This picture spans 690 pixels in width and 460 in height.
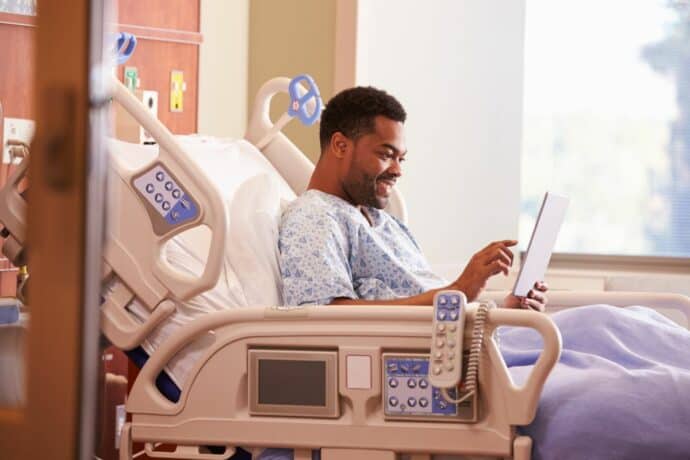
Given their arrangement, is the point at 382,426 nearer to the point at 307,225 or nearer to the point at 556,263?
the point at 307,225

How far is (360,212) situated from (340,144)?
0.17m

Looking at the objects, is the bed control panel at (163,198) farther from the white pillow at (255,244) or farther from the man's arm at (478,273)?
the man's arm at (478,273)

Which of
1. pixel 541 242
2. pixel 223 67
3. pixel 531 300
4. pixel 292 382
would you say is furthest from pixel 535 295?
pixel 223 67

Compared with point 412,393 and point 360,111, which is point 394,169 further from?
point 412,393

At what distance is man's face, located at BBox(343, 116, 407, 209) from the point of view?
2.57 metres

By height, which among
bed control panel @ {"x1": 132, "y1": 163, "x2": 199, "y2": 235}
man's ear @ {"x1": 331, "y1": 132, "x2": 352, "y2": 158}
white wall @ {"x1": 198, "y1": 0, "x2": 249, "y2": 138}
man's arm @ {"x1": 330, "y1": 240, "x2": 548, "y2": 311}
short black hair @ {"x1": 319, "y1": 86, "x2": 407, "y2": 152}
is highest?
white wall @ {"x1": 198, "y1": 0, "x2": 249, "y2": 138}

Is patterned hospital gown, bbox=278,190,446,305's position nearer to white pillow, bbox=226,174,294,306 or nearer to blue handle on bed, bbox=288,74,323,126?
white pillow, bbox=226,174,294,306

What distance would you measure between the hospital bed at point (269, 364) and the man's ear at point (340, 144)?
1.64 feet

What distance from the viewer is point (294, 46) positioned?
3984mm

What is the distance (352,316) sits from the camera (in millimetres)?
1985

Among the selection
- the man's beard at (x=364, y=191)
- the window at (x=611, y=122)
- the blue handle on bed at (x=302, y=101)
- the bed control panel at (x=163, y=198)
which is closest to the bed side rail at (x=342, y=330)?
the bed control panel at (x=163, y=198)

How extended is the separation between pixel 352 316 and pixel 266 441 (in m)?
0.29

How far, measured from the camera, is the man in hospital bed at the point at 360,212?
241 centimetres

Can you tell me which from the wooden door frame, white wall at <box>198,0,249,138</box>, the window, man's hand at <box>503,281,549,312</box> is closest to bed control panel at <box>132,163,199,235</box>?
man's hand at <box>503,281,549,312</box>
